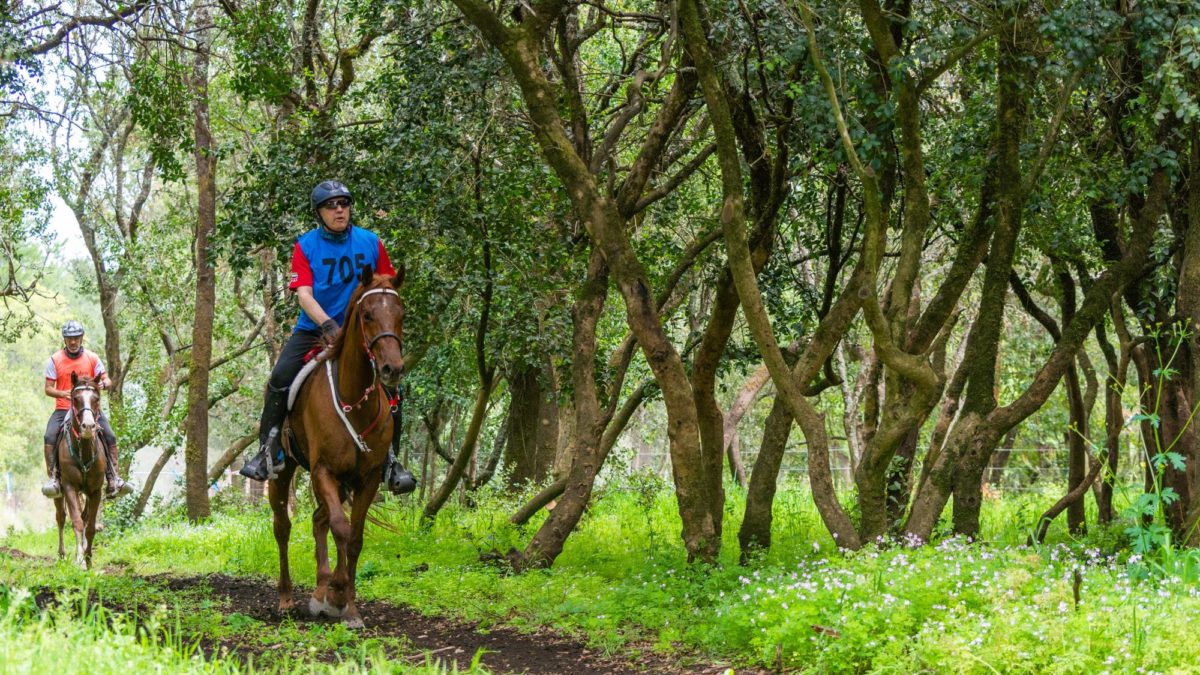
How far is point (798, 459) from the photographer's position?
42906 mm

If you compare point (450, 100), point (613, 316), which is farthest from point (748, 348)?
point (613, 316)

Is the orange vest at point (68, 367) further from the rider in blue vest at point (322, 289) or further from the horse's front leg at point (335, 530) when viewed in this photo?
the horse's front leg at point (335, 530)

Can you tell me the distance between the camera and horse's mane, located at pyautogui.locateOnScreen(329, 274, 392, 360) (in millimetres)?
8938

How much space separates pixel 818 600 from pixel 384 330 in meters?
3.63

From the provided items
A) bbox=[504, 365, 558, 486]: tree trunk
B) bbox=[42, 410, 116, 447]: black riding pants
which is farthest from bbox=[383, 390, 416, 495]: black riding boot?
bbox=[504, 365, 558, 486]: tree trunk

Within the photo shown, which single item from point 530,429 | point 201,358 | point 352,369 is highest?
point 201,358

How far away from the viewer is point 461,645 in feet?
28.1

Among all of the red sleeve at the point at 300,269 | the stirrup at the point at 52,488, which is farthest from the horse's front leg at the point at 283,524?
the stirrup at the point at 52,488

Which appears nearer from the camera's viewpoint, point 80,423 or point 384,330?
point 384,330

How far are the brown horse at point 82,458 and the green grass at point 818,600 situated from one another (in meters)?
1.57

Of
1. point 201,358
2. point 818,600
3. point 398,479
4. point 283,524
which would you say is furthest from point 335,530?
point 201,358

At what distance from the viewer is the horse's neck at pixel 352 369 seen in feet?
30.1

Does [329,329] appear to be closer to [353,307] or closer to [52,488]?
[353,307]

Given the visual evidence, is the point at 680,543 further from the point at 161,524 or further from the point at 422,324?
the point at 161,524
